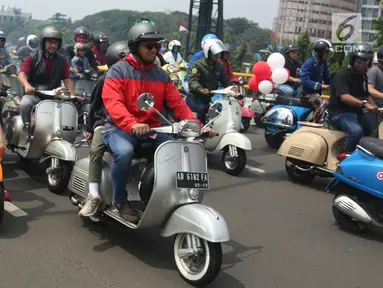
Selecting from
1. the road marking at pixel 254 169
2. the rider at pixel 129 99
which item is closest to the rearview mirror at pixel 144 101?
the rider at pixel 129 99

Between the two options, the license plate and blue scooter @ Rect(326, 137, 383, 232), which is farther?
blue scooter @ Rect(326, 137, 383, 232)

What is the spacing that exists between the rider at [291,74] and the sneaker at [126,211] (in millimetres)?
6915

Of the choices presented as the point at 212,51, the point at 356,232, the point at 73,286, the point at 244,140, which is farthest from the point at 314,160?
the point at 73,286

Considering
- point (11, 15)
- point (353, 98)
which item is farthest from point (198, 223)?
point (11, 15)

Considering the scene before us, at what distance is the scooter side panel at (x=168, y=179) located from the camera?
401 cm

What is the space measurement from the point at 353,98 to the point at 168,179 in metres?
3.28

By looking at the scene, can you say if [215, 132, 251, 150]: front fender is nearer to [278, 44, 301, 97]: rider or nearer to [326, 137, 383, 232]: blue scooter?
[326, 137, 383, 232]: blue scooter

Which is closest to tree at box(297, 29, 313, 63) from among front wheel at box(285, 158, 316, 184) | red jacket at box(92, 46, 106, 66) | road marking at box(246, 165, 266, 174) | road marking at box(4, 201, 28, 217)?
red jacket at box(92, 46, 106, 66)

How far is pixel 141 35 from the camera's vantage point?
434 centimetres

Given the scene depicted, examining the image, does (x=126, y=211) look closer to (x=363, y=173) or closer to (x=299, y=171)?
(x=363, y=173)

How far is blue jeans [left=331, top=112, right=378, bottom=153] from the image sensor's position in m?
6.56

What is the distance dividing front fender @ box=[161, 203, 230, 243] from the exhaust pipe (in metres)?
1.95

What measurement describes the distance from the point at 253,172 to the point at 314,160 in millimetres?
1264

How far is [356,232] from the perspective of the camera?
547 centimetres
